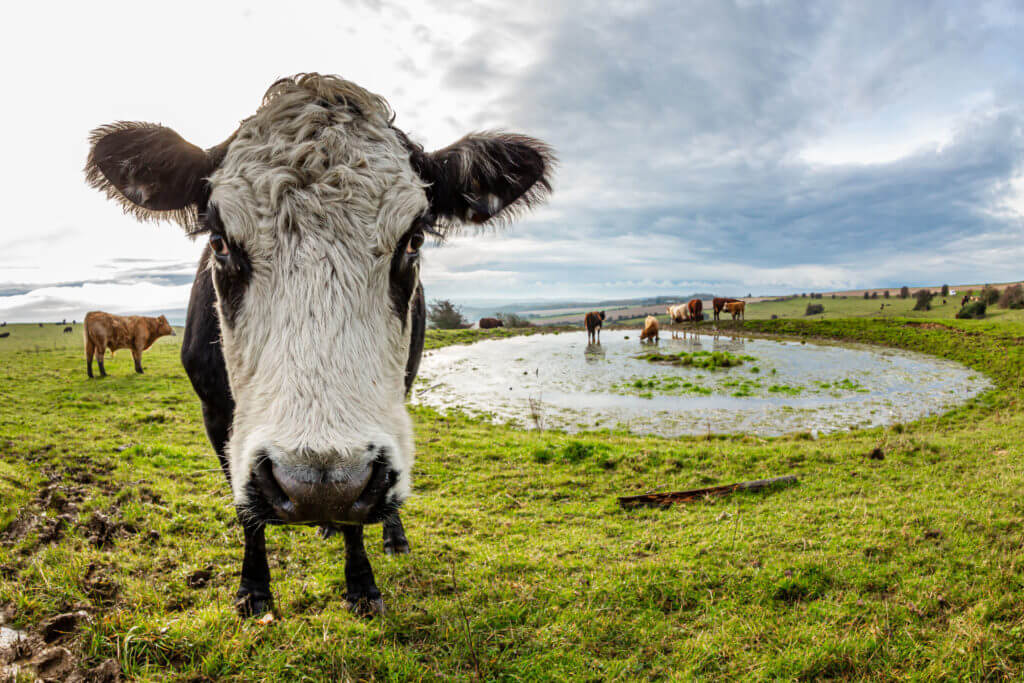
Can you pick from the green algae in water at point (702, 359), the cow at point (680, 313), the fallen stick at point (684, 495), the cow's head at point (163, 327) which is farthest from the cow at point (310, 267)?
the cow at point (680, 313)

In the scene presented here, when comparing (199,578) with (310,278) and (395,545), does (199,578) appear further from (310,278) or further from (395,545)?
(310,278)

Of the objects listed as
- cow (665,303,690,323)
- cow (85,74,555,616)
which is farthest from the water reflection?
cow (85,74,555,616)

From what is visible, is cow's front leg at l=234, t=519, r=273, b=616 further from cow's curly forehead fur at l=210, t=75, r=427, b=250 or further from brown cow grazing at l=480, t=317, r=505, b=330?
brown cow grazing at l=480, t=317, r=505, b=330

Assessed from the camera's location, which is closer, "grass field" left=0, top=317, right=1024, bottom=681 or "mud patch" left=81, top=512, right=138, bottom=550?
"grass field" left=0, top=317, right=1024, bottom=681

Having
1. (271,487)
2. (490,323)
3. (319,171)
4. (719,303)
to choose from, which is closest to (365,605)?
(271,487)

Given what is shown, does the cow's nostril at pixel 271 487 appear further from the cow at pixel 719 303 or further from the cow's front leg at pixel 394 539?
the cow at pixel 719 303

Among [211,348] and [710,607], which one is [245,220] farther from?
[710,607]

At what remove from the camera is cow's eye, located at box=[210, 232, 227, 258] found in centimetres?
232

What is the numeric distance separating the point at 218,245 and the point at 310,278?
2.31ft

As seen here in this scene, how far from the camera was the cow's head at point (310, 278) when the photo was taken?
1840 millimetres

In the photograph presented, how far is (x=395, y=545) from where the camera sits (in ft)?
16.1

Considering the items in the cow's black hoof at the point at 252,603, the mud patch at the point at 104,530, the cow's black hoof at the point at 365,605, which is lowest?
the cow's black hoof at the point at 365,605

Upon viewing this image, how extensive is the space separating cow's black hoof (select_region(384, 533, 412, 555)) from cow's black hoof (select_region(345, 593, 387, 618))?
3.41 ft

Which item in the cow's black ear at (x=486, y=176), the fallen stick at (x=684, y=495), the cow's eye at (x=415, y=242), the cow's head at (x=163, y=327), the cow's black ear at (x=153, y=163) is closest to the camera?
the cow's eye at (x=415, y=242)
